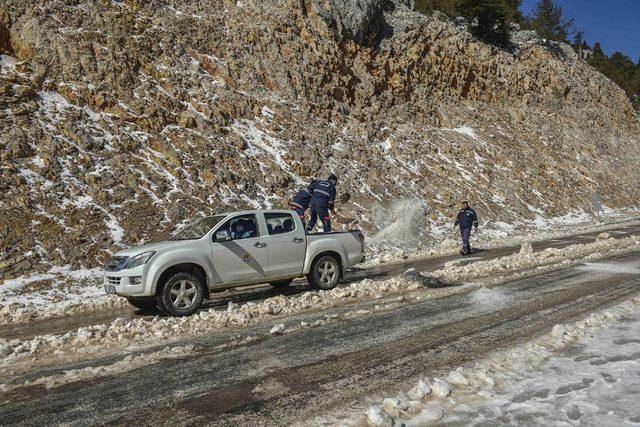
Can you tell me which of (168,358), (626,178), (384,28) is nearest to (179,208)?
(168,358)

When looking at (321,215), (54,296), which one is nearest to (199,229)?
(321,215)

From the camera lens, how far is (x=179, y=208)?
17109 millimetres

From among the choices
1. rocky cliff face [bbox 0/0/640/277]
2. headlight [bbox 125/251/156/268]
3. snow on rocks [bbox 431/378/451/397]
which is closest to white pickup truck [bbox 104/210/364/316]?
headlight [bbox 125/251/156/268]

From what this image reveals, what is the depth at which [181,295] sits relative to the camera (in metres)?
8.59

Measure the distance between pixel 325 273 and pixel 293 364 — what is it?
201 inches

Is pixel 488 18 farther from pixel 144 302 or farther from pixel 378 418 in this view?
pixel 378 418

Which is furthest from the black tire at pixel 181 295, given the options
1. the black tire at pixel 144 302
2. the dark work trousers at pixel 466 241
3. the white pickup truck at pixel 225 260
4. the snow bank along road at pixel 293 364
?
the dark work trousers at pixel 466 241

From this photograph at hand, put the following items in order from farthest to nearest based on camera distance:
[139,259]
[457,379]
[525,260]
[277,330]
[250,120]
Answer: [250,120] < [525,260] < [139,259] < [277,330] < [457,379]

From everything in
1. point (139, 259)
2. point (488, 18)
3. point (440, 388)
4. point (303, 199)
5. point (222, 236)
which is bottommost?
point (440, 388)

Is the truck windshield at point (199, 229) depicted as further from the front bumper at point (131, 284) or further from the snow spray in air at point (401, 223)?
the snow spray in air at point (401, 223)

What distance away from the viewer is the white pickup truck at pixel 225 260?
27.7ft

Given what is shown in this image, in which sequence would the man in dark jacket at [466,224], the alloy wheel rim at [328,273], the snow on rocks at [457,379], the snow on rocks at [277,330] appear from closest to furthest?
the snow on rocks at [457,379] → the snow on rocks at [277,330] → the alloy wheel rim at [328,273] → the man in dark jacket at [466,224]

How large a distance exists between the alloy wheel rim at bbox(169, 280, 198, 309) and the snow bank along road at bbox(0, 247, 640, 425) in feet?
5.83

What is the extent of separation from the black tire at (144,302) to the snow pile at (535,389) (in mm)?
5537
